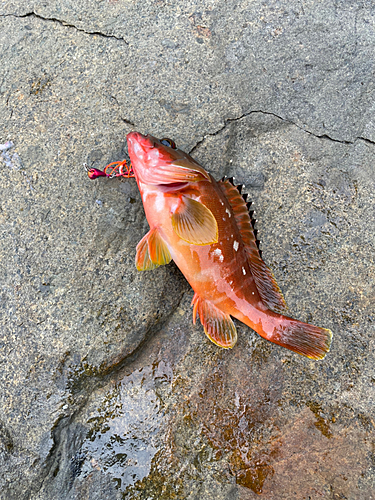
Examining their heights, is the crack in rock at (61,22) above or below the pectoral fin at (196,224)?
above

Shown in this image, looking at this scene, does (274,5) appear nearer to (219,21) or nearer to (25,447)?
(219,21)

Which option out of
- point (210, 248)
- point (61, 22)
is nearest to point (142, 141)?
point (210, 248)

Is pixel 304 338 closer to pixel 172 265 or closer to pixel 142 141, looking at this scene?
pixel 172 265

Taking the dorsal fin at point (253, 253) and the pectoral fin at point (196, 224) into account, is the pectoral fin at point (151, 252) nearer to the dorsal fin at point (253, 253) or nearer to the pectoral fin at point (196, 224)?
the pectoral fin at point (196, 224)

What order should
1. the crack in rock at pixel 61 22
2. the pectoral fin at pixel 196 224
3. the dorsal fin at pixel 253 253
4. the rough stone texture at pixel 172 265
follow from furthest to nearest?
the crack in rock at pixel 61 22 < the dorsal fin at pixel 253 253 < the rough stone texture at pixel 172 265 < the pectoral fin at pixel 196 224

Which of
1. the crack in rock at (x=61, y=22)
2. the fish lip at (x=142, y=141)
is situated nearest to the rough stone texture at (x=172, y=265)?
the crack in rock at (x=61, y=22)

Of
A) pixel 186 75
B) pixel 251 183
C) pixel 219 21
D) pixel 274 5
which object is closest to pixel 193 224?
pixel 251 183
